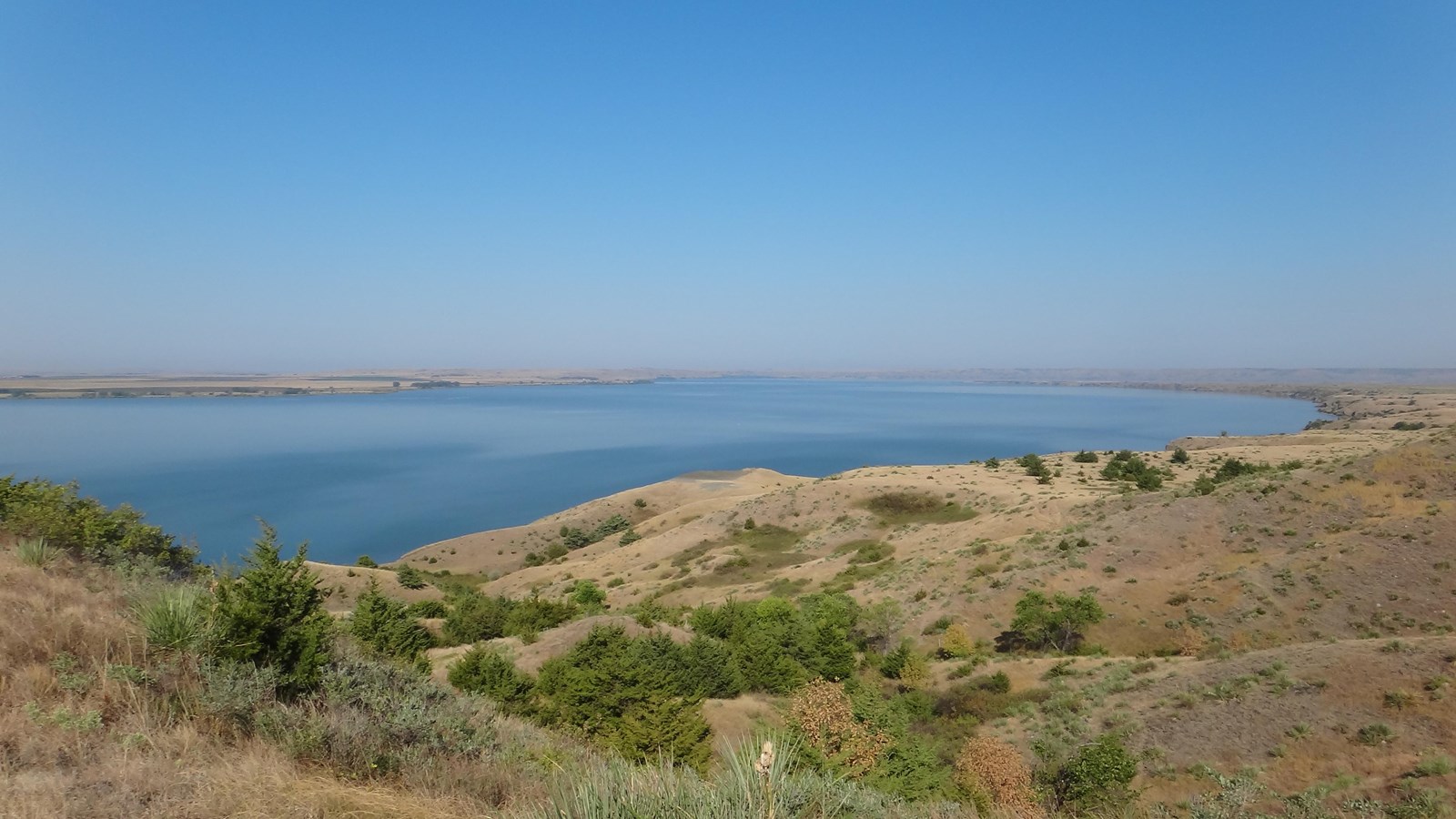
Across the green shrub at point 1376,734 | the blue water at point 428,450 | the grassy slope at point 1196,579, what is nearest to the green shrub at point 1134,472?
the grassy slope at point 1196,579

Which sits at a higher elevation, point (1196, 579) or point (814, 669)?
point (1196, 579)

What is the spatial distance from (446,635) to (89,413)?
209 m

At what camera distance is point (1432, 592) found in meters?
18.5

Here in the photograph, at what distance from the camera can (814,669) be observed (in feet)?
61.6

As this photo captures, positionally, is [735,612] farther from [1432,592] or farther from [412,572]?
[412,572]

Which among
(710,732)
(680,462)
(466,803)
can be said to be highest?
(466,803)

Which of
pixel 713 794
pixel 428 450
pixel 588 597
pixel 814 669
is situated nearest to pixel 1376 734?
pixel 814 669

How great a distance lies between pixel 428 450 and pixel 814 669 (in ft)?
372

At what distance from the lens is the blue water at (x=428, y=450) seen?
6769 centimetres

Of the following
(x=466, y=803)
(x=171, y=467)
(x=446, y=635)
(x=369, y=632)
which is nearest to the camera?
(x=466, y=803)

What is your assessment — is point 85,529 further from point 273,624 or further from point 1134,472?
point 1134,472

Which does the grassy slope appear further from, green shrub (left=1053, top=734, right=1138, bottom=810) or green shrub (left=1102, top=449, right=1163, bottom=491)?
green shrub (left=1102, top=449, right=1163, bottom=491)

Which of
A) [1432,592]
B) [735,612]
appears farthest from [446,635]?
[1432,592]

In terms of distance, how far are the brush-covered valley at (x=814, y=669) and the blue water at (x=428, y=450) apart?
108 ft
